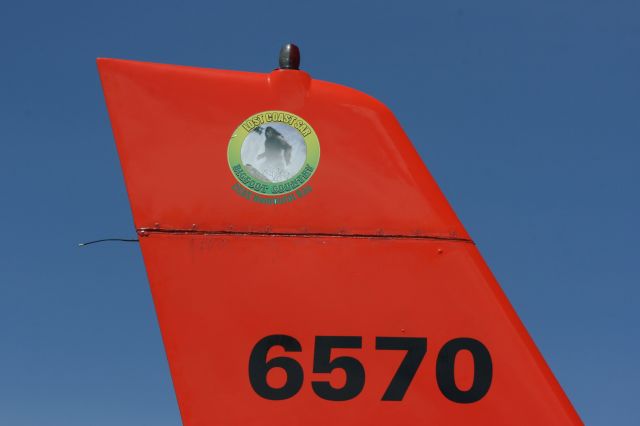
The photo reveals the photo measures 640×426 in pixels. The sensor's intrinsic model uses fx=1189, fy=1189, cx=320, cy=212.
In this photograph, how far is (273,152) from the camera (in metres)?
7.79

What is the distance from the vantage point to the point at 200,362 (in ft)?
24.3

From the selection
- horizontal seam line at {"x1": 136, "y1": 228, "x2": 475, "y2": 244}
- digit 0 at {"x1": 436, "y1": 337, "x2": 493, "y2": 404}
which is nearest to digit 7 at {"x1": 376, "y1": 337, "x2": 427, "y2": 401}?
digit 0 at {"x1": 436, "y1": 337, "x2": 493, "y2": 404}

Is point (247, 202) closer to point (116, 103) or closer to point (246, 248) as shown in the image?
point (246, 248)

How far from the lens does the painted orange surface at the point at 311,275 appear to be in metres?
7.46

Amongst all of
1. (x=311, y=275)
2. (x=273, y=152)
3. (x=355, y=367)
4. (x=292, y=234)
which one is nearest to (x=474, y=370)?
(x=355, y=367)

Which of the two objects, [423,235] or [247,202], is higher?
[247,202]

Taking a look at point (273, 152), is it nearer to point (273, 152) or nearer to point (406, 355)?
point (273, 152)

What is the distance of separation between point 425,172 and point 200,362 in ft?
6.36

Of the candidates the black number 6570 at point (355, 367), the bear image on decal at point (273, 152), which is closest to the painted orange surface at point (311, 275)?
the black number 6570 at point (355, 367)

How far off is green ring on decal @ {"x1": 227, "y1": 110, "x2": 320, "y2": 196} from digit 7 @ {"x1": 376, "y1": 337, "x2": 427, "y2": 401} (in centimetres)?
117

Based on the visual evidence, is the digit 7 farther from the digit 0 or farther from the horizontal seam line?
the horizontal seam line

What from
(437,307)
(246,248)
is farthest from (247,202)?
(437,307)

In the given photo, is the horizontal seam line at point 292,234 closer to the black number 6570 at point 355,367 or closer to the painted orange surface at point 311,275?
the painted orange surface at point 311,275

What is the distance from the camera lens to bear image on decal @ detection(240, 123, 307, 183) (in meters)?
7.74
